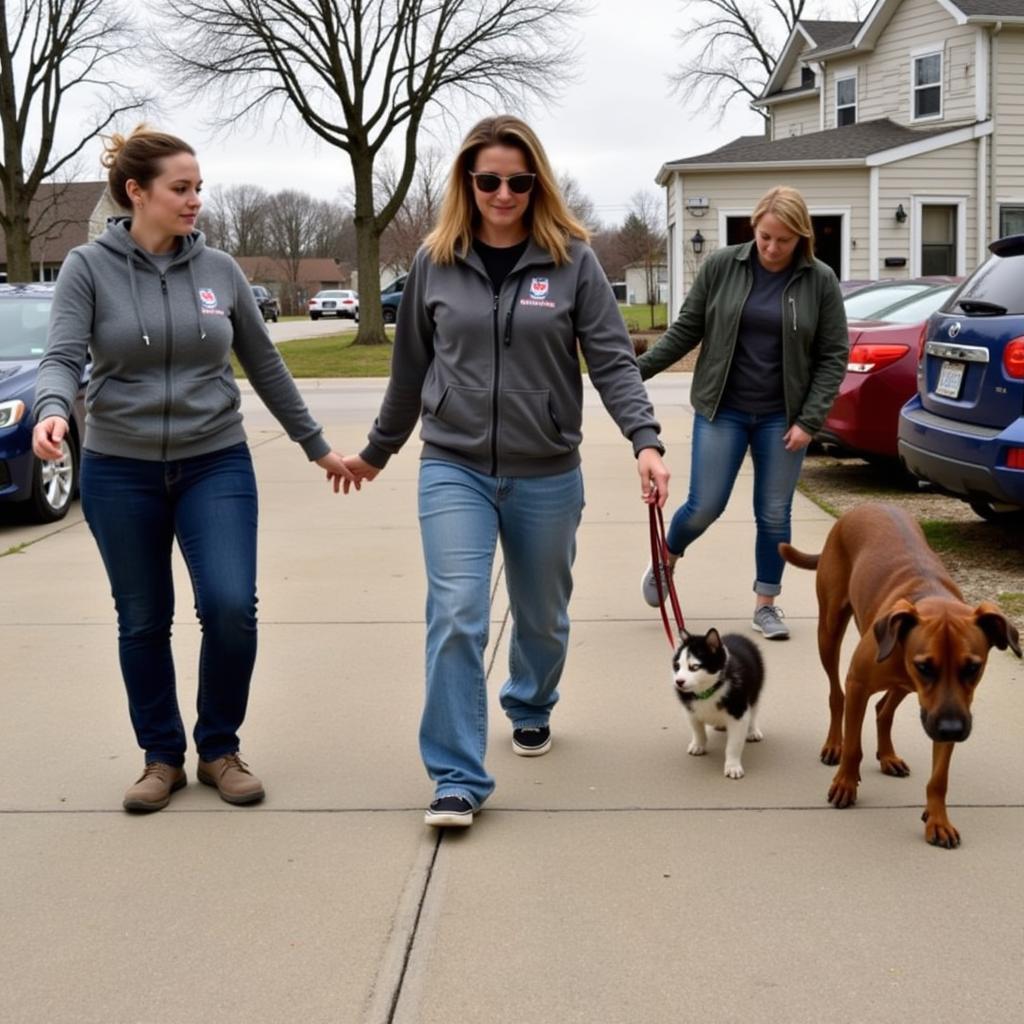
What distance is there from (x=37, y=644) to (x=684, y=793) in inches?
135

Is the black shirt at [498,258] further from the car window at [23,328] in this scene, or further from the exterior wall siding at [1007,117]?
the exterior wall siding at [1007,117]

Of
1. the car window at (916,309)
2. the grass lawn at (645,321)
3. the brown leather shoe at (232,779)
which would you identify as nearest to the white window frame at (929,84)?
the grass lawn at (645,321)

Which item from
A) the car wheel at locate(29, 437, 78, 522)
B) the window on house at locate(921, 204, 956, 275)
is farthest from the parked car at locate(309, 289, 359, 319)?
the car wheel at locate(29, 437, 78, 522)

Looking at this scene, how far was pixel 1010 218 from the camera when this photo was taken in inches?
1061

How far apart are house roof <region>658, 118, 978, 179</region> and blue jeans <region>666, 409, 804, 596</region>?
2132cm

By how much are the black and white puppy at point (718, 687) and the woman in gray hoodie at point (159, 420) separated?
142 cm

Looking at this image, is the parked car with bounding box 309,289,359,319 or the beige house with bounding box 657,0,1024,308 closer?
the beige house with bounding box 657,0,1024,308

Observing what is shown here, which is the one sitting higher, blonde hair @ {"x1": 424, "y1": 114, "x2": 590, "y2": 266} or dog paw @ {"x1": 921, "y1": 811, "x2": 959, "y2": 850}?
blonde hair @ {"x1": 424, "y1": 114, "x2": 590, "y2": 266}

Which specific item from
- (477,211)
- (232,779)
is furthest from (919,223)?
(232,779)

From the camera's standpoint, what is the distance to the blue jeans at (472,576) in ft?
13.3

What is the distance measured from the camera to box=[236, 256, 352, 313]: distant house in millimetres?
90875

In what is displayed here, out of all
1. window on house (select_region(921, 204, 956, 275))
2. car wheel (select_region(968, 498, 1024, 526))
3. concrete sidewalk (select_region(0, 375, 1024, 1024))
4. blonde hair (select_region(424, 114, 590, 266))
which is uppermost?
window on house (select_region(921, 204, 956, 275))

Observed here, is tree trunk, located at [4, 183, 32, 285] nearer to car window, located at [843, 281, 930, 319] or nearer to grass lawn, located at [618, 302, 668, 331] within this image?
grass lawn, located at [618, 302, 668, 331]

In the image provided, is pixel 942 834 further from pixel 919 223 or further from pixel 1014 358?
pixel 919 223
